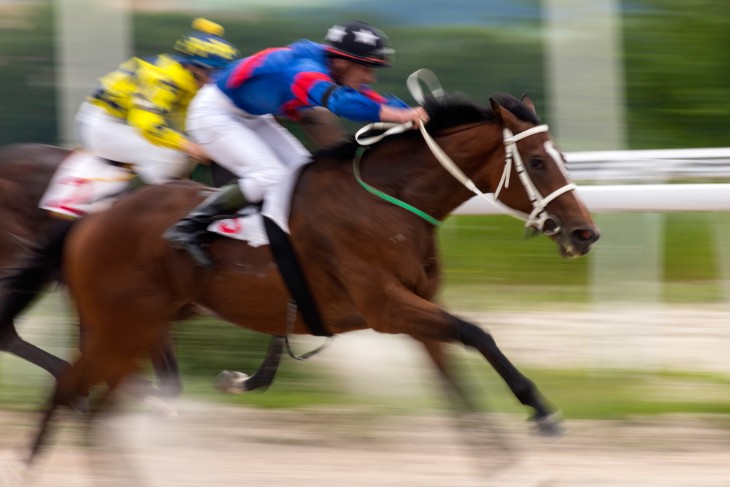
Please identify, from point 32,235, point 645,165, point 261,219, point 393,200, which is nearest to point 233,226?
point 261,219

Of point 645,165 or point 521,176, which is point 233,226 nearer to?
point 521,176

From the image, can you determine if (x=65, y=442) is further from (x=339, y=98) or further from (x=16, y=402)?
(x=339, y=98)

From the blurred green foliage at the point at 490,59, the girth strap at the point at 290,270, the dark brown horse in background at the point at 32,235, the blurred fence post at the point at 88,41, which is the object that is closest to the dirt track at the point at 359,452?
the dark brown horse in background at the point at 32,235

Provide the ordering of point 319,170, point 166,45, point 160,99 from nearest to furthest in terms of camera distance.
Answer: point 319,170 < point 160,99 < point 166,45

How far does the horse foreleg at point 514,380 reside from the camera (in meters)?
4.05

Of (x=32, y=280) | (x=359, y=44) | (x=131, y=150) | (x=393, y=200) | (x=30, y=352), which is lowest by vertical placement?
(x=30, y=352)

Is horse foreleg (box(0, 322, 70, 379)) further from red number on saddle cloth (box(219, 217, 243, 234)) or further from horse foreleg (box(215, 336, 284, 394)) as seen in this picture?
red number on saddle cloth (box(219, 217, 243, 234))

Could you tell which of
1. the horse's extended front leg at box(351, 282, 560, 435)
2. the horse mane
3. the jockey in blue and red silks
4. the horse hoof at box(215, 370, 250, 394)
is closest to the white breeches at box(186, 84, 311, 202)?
the jockey in blue and red silks

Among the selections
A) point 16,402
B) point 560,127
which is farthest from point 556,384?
point 16,402

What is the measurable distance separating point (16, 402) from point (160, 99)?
1.89m

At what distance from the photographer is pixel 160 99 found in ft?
16.5

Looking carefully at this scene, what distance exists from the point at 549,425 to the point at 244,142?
156 cm

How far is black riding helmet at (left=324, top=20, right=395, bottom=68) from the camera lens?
4.34 meters

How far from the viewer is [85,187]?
5102 mm
